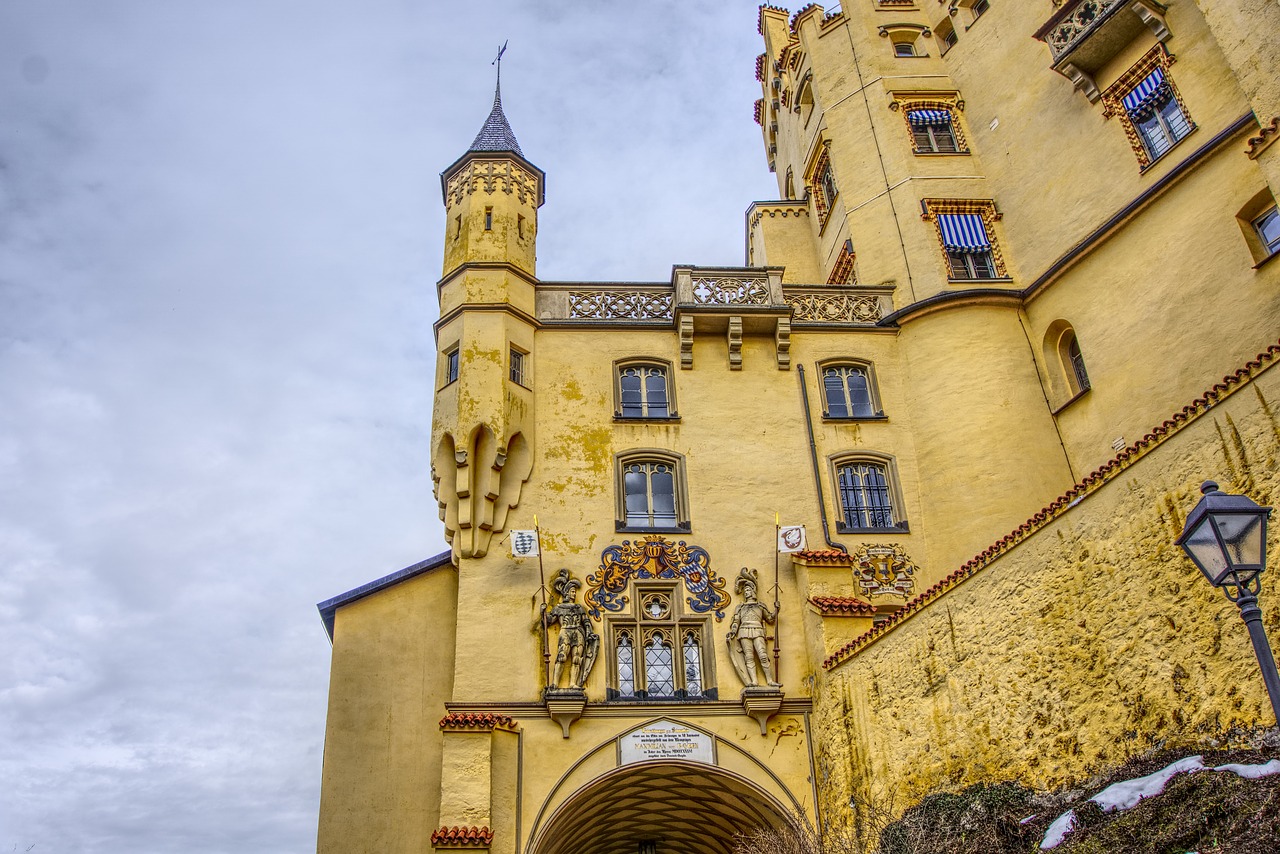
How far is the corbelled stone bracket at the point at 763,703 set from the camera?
60.5 ft

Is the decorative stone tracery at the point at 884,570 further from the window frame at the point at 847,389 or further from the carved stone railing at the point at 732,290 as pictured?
the carved stone railing at the point at 732,290

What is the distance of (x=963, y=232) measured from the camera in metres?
24.1

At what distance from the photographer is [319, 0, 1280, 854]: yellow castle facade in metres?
16.2

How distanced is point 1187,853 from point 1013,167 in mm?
17834

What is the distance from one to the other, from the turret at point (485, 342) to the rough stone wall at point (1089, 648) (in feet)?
26.1

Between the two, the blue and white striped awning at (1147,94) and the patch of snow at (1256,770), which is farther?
the blue and white striped awning at (1147,94)

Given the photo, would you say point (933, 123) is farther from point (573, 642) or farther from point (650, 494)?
point (573, 642)

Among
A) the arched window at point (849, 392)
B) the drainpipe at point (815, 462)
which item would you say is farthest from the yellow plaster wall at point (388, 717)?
the arched window at point (849, 392)

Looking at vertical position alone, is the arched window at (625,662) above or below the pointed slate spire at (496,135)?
below

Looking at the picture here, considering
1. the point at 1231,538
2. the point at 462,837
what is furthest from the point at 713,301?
the point at 1231,538

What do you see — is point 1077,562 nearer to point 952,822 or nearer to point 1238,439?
point 1238,439

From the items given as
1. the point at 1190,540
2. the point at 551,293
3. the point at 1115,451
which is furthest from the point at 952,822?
the point at 551,293

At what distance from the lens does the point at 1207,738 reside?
1048 cm

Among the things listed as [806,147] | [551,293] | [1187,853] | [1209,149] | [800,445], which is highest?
[806,147]
